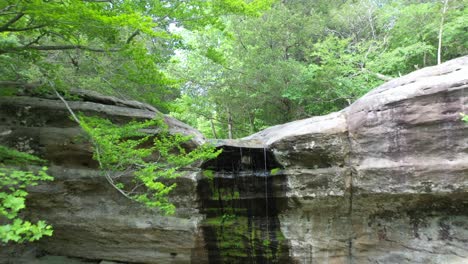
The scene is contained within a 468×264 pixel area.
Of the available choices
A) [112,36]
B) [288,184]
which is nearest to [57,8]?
[112,36]

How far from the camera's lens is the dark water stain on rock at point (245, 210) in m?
7.82

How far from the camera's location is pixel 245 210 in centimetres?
803

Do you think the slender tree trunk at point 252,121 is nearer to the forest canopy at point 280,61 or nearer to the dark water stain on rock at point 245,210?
the forest canopy at point 280,61

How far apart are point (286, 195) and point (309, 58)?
10189 millimetres

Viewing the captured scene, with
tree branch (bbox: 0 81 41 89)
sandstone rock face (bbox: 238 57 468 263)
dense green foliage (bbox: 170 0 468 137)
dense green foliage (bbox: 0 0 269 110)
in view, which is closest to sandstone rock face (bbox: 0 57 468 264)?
sandstone rock face (bbox: 238 57 468 263)

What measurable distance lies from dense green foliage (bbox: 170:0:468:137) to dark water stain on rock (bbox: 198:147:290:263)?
19.6 feet

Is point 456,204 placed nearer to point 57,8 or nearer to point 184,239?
point 184,239

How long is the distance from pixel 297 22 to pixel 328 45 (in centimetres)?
195

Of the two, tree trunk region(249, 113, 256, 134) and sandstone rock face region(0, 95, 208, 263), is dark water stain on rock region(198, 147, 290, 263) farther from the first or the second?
tree trunk region(249, 113, 256, 134)

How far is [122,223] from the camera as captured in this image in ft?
25.0

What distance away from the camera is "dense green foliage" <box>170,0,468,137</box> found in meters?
13.2

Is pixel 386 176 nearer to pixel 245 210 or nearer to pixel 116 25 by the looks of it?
pixel 245 210

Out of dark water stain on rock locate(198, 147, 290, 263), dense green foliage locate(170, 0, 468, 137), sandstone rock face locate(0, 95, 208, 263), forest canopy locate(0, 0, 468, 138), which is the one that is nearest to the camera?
sandstone rock face locate(0, 95, 208, 263)

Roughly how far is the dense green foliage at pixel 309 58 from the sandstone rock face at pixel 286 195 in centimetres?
586
